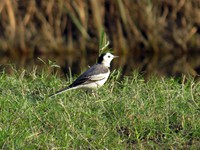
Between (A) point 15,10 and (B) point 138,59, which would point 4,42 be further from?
(B) point 138,59

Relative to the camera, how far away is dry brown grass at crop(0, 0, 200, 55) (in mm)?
16906

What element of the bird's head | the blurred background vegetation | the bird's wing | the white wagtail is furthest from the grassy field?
the blurred background vegetation

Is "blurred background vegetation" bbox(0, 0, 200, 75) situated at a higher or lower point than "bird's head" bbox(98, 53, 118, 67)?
lower

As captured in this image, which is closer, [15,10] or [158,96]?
[158,96]

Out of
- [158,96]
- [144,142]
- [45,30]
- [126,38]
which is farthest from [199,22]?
[144,142]

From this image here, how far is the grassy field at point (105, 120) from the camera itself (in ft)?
19.7

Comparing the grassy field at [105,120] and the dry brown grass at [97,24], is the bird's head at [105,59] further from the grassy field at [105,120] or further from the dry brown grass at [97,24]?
the dry brown grass at [97,24]

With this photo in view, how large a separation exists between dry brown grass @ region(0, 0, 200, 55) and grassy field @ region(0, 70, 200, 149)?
932 cm

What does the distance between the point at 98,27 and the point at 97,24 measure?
0.07m

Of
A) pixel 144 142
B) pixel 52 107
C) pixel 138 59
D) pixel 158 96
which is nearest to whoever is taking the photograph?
pixel 144 142

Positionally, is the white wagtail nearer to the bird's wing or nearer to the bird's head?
the bird's wing

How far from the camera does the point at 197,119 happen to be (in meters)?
6.56

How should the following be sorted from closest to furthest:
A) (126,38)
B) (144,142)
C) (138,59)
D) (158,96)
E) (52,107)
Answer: (144,142) → (52,107) → (158,96) → (138,59) → (126,38)

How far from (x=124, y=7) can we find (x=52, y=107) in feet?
33.8
